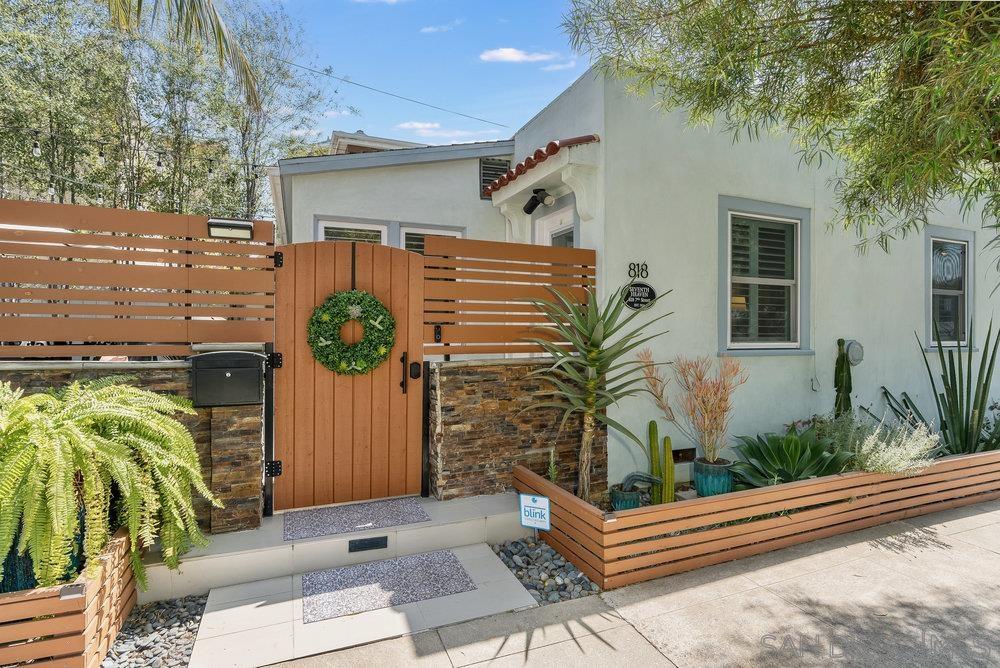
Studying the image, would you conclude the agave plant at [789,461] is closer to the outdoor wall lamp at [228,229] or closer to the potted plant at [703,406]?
the potted plant at [703,406]

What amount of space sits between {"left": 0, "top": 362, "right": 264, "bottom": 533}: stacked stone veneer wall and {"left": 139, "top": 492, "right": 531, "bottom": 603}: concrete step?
A: 5.9 inches

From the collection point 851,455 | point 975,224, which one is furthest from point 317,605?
point 975,224

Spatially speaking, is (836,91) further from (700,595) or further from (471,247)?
(700,595)

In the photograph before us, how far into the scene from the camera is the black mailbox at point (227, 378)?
3221 mm

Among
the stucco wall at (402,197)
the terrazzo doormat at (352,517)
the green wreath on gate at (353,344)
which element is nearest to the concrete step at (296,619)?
the terrazzo doormat at (352,517)

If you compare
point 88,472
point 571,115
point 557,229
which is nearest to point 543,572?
point 88,472

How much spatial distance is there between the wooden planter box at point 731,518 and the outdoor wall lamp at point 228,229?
2.69 metres

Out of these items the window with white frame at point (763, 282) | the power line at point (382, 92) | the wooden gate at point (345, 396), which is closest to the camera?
the wooden gate at point (345, 396)

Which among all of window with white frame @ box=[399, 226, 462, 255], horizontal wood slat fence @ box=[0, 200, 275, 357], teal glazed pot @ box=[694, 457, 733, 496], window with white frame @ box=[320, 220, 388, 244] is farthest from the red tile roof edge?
teal glazed pot @ box=[694, 457, 733, 496]

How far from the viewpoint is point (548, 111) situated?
17.6ft

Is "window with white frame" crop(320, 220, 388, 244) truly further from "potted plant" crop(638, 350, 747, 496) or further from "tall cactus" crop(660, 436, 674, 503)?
"tall cactus" crop(660, 436, 674, 503)

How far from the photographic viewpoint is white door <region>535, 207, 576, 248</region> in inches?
205

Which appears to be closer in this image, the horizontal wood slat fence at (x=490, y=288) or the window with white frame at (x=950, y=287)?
the horizontal wood slat fence at (x=490, y=288)

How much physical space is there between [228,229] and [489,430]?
239 cm
